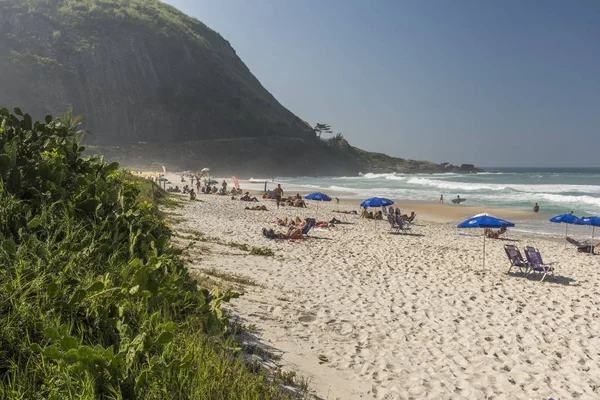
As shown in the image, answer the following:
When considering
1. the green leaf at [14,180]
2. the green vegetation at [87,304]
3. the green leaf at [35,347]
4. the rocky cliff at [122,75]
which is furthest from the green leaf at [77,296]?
the rocky cliff at [122,75]

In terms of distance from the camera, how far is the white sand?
4.27 m

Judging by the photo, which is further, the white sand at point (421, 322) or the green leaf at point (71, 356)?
the white sand at point (421, 322)

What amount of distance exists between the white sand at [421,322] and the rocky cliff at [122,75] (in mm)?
72544

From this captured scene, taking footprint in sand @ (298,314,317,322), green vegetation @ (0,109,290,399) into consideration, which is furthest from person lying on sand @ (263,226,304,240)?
green vegetation @ (0,109,290,399)

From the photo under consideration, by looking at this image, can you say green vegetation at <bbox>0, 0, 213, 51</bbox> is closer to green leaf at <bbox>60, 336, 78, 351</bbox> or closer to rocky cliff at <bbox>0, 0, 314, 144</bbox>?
rocky cliff at <bbox>0, 0, 314, 144</bbox>

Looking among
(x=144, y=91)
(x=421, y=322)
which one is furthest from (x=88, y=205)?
(x=144, y=91)

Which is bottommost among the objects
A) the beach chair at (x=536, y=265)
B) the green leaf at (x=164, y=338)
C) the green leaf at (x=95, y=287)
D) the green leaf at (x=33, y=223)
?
the beach chair at (x=536, y=265)

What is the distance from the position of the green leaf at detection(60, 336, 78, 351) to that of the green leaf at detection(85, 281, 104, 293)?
502 millimetres

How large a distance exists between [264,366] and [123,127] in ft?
267

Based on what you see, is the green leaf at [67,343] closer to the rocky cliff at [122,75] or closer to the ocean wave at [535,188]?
the ocean wave at [535,188]

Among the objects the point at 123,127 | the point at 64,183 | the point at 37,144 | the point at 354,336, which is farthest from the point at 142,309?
the point at 123,127

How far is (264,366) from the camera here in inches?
150

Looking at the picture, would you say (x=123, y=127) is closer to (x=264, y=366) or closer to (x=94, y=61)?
(x=94, y=61)

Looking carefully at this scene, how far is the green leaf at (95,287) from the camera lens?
2449mm
